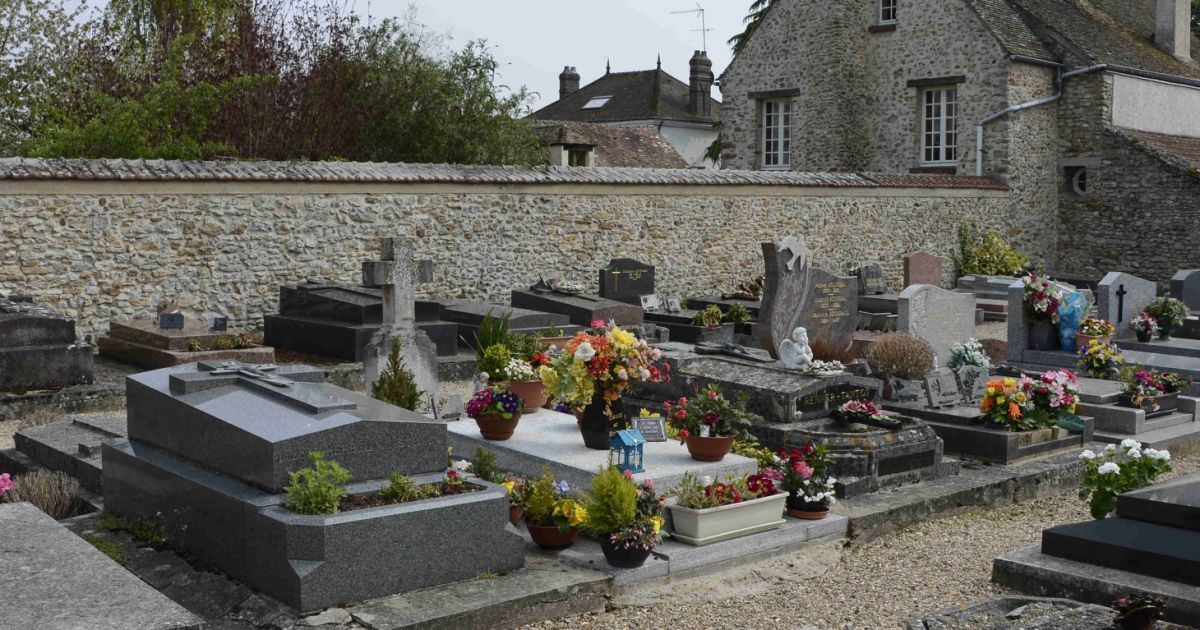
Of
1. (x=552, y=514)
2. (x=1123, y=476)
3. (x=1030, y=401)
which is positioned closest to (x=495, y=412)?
(x=552, y=514)

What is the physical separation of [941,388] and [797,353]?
5.68ft

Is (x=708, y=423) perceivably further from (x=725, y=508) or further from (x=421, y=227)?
(x=421, y=227)

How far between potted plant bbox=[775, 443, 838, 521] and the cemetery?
15mm

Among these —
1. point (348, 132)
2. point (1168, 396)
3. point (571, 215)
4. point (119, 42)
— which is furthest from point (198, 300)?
point (1168, 396)

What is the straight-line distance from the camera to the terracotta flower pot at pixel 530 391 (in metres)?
9.52

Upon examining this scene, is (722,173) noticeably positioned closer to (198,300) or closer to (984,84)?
(984,84)

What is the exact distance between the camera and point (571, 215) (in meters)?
19.3

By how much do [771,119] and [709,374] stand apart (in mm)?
21819

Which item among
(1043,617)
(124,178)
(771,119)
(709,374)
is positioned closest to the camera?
(1043,617)

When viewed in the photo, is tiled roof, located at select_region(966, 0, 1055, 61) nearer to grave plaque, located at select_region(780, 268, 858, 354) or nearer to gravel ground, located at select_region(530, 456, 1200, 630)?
grave plaque, located at select_region(780, 268, 858, 354)

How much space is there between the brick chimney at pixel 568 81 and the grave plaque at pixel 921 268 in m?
28.5

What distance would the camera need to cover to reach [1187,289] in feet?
53.8

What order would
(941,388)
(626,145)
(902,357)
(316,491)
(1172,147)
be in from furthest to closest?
(626,145) → (1172,147) → (902,357) → (941,388) → (316,491)

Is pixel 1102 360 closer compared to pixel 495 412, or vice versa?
pixel 495 412
